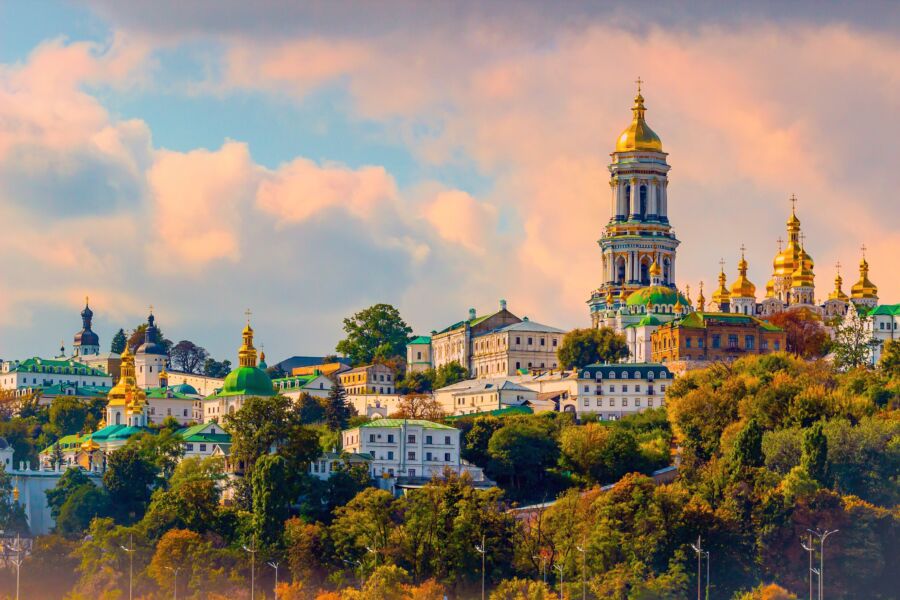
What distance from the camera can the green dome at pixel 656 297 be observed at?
453 ft

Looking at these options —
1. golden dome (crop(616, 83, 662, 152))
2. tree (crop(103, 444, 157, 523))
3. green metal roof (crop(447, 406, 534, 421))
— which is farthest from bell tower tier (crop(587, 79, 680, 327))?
tree (crop(103, 444, 157, 523))

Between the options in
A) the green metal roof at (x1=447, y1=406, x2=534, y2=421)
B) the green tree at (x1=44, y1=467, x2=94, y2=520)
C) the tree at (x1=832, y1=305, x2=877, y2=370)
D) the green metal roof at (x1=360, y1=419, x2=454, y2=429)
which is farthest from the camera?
the tree at (x1=832, y1=305, x2=877, y2=370)

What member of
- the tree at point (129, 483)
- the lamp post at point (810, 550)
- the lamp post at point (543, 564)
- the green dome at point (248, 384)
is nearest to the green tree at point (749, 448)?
the lamp post at point (810, 550)

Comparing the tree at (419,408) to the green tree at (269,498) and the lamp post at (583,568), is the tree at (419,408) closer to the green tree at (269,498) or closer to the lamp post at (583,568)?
the green tree at (269,498)

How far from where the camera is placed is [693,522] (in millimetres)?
92562

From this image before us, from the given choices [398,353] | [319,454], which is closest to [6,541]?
[319,454]

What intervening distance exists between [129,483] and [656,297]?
40349 mm

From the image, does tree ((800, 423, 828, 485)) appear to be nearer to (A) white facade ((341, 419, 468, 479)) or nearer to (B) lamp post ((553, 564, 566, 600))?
(B) lamp post ((553, 564, 566, 600))

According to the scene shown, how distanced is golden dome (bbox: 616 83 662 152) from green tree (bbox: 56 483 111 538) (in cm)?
5341

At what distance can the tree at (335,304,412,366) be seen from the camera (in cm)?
15375

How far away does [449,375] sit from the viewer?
143 metres

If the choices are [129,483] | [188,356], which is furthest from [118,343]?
[129,483]

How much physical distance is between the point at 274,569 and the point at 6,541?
1721 cm

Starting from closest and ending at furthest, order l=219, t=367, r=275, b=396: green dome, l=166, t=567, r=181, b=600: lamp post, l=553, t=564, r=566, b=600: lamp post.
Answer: l=553, t=564, r=566, b=600: lamp post
l=166, t=567, r=181, b=600: lamp post
l=219, t=367, r=275, b=396: green dome
